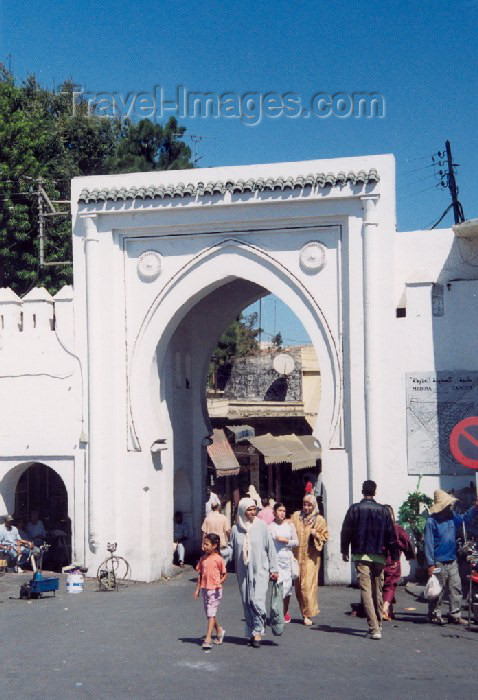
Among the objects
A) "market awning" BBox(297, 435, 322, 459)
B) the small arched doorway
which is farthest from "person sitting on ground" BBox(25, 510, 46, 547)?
"market awning" BBox(297, 435, 322, 459)

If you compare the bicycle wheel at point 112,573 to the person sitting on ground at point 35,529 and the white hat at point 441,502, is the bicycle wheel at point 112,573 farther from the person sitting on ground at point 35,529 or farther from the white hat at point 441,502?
the white hat at point 441,502

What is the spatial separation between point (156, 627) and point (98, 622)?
2.60 ft

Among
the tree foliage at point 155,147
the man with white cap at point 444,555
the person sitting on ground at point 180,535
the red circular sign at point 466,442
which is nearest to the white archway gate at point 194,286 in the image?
the person sitting on ground at point 180,535

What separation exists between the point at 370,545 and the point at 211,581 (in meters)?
1.52

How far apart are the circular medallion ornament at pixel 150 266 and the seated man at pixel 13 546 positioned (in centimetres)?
405

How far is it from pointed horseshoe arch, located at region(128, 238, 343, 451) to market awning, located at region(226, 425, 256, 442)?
8.71 m

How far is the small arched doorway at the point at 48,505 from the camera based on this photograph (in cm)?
1653

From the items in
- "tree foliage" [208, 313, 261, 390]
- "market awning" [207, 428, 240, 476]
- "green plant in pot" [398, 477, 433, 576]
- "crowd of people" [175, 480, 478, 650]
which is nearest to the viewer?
"crowd of people" [175, 480, 478, 650]

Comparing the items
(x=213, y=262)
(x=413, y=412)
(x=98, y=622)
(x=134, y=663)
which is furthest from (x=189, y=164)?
(x=134, y=663)

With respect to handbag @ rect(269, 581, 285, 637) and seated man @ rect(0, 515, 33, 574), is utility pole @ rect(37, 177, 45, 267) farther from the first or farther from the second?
handbag @ rect(269, 581, 285, 637)

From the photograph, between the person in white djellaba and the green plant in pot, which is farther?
the green plant in pot

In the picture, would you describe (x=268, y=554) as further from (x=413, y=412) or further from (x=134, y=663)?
(x=413, y=412)

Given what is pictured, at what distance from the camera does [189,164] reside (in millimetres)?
28500

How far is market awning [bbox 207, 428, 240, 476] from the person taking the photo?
21.2m
